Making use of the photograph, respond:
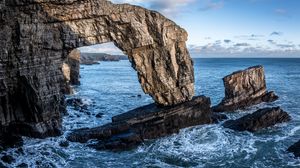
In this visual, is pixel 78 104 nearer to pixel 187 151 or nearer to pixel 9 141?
pixel 9 141

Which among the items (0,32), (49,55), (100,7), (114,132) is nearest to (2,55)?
(0,32)

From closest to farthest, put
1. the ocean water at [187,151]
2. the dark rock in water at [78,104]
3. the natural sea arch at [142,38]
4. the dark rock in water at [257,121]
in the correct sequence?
the ocean water at [187,151] → the natural sea arch at [142,38] → the dark rock in water at [257,121] → the dark rock in water at [78,104]

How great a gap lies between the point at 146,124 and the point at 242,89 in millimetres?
15975

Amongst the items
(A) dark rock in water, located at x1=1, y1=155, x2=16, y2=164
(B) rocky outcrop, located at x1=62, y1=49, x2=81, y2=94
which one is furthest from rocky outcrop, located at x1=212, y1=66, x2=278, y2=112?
(A) dark rock in water, located at x1=1, y1=155, x2=16, y2=164

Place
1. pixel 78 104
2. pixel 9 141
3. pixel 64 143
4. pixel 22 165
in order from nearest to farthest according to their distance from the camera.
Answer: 1. pixel 22 165
2. pixel 9 141
3. pixel 64 143
4. pixel 78 104

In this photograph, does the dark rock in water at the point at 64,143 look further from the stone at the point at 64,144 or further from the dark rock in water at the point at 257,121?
the dark rock in water at the point at 257,121

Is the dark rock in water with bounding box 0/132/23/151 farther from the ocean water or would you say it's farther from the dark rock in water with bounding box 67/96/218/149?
the dark rock in water with bounding box 67/96/218/149

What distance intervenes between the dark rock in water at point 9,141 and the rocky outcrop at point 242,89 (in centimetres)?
2222

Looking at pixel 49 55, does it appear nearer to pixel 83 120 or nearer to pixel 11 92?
pixel 11 92

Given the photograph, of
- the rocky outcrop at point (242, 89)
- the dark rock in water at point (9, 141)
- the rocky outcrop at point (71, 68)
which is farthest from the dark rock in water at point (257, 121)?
the rocky outcrop at point (71, 68)

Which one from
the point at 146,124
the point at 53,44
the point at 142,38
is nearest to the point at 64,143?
the point at 146,124

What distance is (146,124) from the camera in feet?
104

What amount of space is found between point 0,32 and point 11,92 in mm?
4749

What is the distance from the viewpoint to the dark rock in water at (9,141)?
26203 mm
